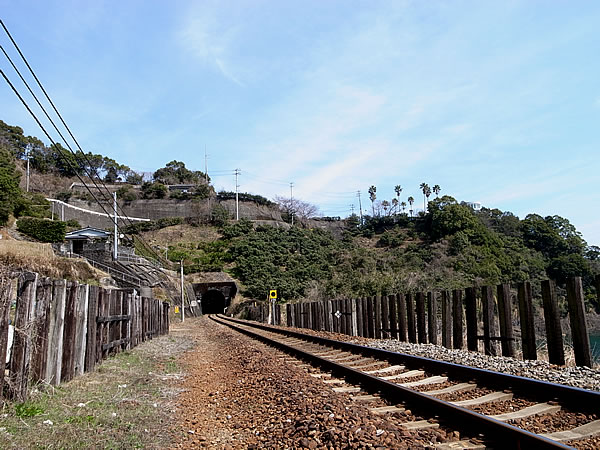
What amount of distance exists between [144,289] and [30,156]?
227ft

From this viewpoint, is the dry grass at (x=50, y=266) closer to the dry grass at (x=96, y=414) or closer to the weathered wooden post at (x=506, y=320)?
the dry grass at (x=96, y=414)

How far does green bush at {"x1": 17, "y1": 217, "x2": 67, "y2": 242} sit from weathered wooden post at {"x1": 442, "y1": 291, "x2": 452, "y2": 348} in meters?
41.4

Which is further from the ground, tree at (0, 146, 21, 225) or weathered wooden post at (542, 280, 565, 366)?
tree at (0, 146, 21, 225)

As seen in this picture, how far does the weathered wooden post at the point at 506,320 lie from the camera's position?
8.88m

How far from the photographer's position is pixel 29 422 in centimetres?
480

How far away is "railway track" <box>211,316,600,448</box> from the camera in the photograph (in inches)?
149

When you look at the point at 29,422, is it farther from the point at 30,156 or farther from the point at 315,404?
the point at 30,156

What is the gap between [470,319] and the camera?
33.3 ft

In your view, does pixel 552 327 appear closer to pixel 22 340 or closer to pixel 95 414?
pixel 95 414

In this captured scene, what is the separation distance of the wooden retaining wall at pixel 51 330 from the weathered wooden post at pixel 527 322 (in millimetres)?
7299

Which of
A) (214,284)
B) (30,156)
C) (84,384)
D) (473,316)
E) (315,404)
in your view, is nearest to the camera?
(315,404)

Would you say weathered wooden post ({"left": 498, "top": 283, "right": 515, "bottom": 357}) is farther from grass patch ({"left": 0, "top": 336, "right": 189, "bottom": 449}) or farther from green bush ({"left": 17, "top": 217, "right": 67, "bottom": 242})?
green bush ({"left": 17, "top": 217, "right": 67, "bottom": 242})

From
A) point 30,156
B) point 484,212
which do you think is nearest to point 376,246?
point 484,212

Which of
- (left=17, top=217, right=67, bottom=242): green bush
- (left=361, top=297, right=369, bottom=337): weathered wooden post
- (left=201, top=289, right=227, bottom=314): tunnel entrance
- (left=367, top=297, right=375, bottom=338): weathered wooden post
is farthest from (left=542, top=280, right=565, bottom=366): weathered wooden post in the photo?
(left=201, top=289, right=227, bottom=314): tunnel entrance
